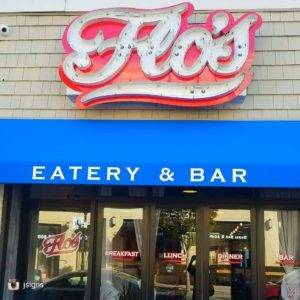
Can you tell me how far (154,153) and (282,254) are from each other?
2217mm

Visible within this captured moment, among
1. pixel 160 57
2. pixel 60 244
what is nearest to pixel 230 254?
pixel 60 244

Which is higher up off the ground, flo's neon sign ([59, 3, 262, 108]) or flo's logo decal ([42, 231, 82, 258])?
flo's neon sign ([59, 3, 262, 108])

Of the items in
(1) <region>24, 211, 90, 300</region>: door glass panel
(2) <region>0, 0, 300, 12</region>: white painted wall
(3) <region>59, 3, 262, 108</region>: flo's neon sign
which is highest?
(2) <region>0, 0, 300, 12</region>: white painted wall

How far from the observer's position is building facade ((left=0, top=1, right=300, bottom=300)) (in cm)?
601

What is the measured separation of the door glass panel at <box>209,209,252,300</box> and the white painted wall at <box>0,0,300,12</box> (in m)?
2.75

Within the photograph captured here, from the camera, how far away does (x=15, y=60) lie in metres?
6.86

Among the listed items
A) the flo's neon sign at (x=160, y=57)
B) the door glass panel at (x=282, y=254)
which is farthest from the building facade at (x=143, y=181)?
the flo's neon sign at (x=160, y=57)

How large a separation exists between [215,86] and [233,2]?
53.4 inches

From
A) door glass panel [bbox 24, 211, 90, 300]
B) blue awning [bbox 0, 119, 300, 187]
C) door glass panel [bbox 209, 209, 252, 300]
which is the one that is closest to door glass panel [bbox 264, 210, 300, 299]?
door glass panel [bbox 209, 209, 252, 300]

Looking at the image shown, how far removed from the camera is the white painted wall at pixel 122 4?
22.0ft

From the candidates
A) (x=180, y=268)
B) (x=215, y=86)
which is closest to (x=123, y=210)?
(x=180, y=268)

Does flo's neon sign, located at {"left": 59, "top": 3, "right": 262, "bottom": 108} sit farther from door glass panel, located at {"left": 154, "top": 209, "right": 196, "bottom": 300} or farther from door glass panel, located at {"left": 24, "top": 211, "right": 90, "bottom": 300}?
door glass panel, located at {"left": 24, "top": 211, "right": 90, "bottom": 300}

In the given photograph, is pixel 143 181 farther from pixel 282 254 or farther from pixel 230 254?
pixel 282 254

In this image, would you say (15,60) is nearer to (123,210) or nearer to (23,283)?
(123,210)
